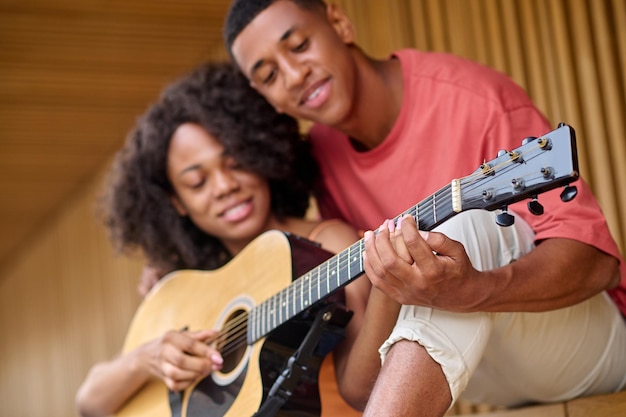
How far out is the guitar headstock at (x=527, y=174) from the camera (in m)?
1.38

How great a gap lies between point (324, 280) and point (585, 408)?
0.62 m

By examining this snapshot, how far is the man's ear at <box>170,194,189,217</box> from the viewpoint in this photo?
9.34 ft

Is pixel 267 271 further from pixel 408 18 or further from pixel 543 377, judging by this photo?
pixel 408 18

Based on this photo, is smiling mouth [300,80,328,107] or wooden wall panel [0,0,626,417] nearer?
smiling mouth [300,80,328,107]

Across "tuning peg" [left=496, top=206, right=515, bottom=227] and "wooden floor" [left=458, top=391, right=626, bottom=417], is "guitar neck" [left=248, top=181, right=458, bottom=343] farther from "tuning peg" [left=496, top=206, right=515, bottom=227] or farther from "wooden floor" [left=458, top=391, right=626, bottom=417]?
"wooden floor" [left=458, top=391, right=626, bottom=417]

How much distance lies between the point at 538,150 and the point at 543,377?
0.67 meters

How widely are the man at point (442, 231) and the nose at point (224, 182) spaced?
279mm

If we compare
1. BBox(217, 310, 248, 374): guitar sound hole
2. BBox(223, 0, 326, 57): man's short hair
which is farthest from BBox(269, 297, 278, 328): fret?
BBox(223, 0, 326, 57): man's short hair

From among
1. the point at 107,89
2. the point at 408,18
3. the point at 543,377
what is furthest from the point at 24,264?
the point at 543,377

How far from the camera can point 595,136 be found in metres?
2.92

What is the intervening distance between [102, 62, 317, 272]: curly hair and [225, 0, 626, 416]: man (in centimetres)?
10

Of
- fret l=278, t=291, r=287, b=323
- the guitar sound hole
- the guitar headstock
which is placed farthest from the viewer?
the guitar sound hole

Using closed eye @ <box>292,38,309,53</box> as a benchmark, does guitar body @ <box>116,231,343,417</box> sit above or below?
below

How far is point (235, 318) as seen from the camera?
2238mm
